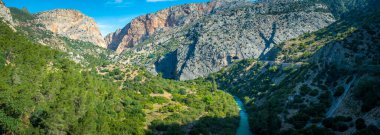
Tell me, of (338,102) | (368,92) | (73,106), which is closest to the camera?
(368,92)

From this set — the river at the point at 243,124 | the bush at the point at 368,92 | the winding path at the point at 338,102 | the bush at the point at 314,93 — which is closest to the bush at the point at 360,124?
the bush at the point at 368,92

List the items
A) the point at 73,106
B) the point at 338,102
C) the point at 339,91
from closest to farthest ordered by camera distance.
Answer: the point at 73,106, the point at 338,102, the point at 339,91

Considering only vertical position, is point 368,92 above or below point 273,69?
below

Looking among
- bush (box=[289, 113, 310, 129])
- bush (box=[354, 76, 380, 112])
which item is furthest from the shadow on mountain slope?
bush (box=[354, 76, 380, 112])

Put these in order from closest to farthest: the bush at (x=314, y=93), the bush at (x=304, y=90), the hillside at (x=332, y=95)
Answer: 1. the hillside at (x=332, y=95)
2. the bush at (x=314, y=93)
3. the bush at (x=304, y=90)

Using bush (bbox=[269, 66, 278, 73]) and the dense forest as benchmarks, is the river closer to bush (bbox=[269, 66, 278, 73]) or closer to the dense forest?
the dense forest

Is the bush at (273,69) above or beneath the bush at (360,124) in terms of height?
above

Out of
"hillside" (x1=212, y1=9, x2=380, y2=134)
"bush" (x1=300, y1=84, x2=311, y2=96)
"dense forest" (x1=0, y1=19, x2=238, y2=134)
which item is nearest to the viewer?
"dense forest" (x1=0, y1=19, x2=238, y2=134)

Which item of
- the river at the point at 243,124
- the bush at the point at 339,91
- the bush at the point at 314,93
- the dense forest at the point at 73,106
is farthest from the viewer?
the river at the point at 243,124

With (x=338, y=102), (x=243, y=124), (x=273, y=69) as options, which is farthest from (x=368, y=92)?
(x=273, y=69)

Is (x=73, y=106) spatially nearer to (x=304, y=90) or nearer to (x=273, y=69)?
(x=304, y=90)

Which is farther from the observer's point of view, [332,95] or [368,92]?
[332,95]

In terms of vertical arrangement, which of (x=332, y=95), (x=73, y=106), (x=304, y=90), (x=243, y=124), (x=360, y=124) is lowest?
(x=243, y=124)

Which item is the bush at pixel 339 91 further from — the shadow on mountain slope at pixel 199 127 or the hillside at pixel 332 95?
the shadow on mountain slope at pixel 199 127
